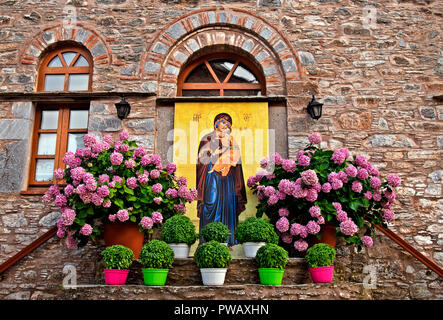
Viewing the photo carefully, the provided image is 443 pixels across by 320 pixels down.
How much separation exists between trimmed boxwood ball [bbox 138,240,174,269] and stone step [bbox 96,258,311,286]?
252 millimetres

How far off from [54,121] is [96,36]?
1333 millimetres

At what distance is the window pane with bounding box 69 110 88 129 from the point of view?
5.85m

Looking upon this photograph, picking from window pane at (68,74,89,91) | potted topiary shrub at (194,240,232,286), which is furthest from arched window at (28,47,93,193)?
potted topiary shrub at (194,240,232,286)

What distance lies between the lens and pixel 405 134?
5.59m

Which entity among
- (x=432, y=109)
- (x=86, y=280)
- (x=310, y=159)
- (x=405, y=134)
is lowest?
(x=86, y=280)

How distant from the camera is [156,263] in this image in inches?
151

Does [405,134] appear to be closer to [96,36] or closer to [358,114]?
[358,114]

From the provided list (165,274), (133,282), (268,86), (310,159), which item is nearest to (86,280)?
(133,282)

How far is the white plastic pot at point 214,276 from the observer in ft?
12.4

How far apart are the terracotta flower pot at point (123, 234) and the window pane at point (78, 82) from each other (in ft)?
7.62

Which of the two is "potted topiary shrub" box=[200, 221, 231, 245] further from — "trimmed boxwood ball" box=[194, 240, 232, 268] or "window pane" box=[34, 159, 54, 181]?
"window pane" box=[34, 159, 54, 181]

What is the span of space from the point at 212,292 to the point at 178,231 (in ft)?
2.77

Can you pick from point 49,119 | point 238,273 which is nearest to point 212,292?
point 238,273

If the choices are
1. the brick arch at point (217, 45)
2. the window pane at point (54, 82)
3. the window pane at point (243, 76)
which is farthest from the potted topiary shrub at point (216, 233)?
the window pane at point (54, 82)
